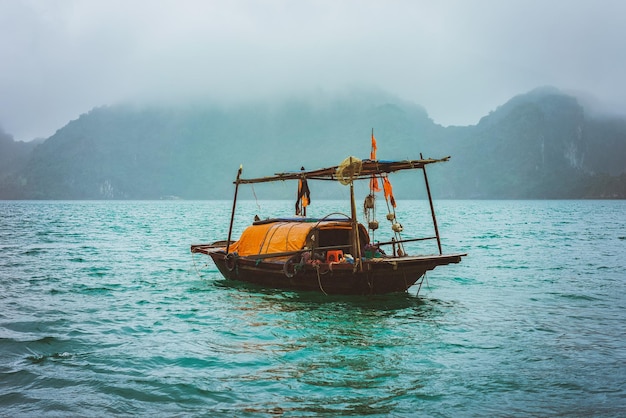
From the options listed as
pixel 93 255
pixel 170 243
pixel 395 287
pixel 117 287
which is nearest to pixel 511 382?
pixel 395 287

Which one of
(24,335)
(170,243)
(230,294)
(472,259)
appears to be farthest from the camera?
(170,243)

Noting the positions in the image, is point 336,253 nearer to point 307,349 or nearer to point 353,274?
point 353,274

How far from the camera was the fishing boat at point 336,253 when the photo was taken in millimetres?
15297

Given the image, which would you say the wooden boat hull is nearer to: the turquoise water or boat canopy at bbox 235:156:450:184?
the turquoise water

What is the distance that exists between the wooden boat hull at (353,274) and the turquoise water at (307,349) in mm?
465

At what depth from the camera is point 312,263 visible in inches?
624

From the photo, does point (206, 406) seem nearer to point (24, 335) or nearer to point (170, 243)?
point (24, 335)

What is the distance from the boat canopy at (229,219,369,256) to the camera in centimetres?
1712

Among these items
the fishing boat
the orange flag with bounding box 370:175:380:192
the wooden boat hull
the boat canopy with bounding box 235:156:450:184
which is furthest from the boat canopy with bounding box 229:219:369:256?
the boat canopy with bounding box 235:156:450:184

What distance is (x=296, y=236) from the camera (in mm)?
17297

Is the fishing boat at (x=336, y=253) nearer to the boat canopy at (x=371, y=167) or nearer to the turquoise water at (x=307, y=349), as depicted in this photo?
the boat canopy at (x=371, y=167)

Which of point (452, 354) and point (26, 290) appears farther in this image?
point (26, 290)

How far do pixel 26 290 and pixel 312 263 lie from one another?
991 cm

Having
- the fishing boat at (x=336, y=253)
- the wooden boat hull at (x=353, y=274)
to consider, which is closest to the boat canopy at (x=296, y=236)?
the fishing boat at (x=336, y=253)
